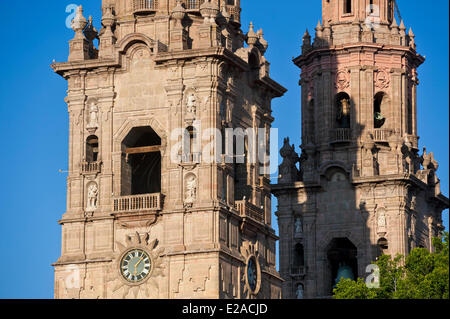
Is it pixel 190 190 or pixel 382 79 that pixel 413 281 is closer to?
pixel 190 190

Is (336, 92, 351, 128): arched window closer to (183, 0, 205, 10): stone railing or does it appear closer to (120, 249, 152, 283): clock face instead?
(183, 0, 205, 10): stone railing

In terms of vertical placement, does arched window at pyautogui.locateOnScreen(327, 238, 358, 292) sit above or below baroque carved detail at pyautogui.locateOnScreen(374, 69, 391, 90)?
below

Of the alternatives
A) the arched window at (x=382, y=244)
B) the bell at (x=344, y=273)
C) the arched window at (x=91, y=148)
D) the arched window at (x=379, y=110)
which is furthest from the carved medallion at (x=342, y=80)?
the arched window at (x=91, y=148)

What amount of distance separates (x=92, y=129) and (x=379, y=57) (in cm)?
2769

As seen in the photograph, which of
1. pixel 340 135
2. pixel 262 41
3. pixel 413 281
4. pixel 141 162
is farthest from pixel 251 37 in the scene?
pixel 340 135

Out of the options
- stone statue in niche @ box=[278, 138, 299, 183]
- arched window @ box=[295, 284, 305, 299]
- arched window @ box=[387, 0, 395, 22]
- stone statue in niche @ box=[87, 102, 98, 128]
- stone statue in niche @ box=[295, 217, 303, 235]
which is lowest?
arched window @ box=[295, 284, 305, 299]

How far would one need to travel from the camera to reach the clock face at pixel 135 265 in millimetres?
89312

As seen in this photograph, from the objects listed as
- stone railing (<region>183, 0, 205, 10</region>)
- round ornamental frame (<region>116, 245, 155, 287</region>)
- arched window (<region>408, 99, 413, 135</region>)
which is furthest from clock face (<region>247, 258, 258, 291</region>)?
arched window (<region>408, 99, 413, 135</region>)

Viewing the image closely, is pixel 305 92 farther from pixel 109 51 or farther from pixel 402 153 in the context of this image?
pixel 109 51

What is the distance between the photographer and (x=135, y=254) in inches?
3531

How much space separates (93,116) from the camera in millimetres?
91938

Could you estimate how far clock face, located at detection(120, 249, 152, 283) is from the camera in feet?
293

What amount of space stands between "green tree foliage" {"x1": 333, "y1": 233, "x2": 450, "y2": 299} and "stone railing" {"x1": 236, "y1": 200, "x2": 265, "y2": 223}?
16.3ft

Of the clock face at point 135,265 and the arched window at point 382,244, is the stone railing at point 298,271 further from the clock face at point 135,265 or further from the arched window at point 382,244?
the clock face at point 135,265
